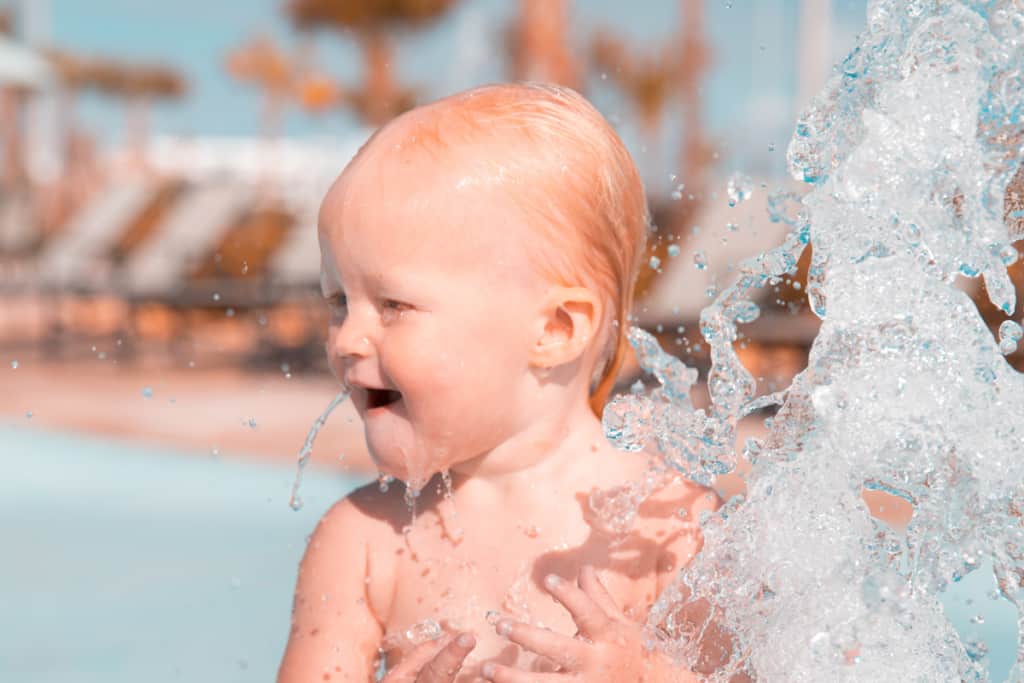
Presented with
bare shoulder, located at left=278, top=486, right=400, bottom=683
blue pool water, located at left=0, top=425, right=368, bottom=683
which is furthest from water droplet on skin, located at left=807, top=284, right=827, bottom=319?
blue pool water, located at left=0, top=425, right=368, bottom=683

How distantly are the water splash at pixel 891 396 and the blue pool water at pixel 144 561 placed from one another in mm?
2800

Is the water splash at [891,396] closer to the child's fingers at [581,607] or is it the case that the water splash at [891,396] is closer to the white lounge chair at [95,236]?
the child's fingers at [581,607]

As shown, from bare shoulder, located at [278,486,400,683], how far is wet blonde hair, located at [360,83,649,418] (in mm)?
387

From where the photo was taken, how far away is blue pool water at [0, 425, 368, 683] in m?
4.16

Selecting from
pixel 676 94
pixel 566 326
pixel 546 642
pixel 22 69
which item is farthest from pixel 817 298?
pixel 676 94

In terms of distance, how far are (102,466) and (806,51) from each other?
11408mm

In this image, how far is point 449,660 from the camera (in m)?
1.25

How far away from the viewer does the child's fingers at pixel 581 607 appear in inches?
47.7

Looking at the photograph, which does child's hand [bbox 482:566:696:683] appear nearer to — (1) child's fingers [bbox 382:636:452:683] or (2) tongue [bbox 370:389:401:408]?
(1) child's fingers [bbox 382:636:452:683]

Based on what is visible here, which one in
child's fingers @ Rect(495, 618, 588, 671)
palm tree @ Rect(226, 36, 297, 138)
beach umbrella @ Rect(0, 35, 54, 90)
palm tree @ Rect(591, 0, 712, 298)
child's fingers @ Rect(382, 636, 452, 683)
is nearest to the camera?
child's fingers @ Rect(495, 618, 588, 671)

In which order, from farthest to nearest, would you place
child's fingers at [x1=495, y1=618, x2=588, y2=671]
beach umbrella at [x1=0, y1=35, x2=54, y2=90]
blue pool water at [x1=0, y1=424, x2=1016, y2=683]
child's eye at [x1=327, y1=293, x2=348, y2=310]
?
1. beach umbrella at [x1=0, y1=35, x2=54, y2=90]
2. blue pool water at [x1=0, y1=424, x2=1016, y2=683]
3. child's eye at [x1=327, y1=293, x2=348, y2=310]
4. child's fingers at [x1=495, y1=618, x2=588, y2=671]

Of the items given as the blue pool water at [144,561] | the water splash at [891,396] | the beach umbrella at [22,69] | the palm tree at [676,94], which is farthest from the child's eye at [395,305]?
the beach umbrella at [22,69]

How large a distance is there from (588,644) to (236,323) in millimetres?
11381

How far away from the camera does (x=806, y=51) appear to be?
15.1 m
